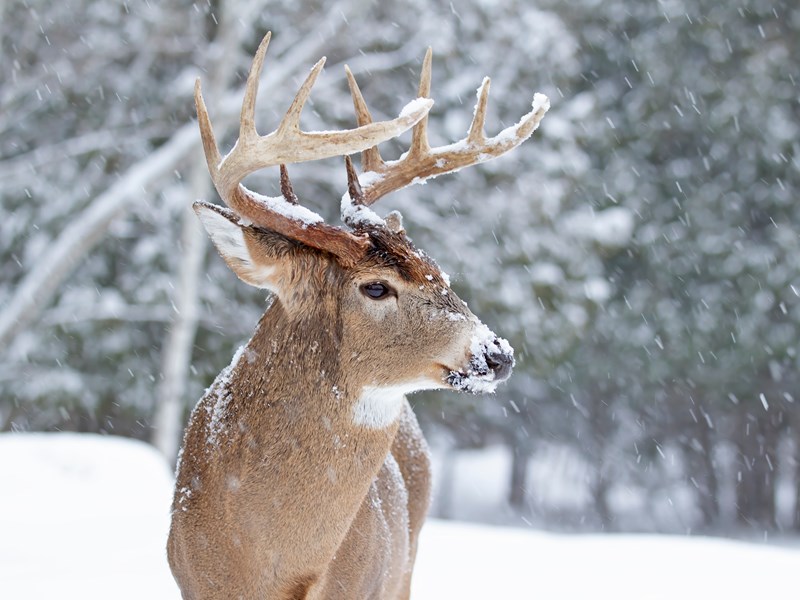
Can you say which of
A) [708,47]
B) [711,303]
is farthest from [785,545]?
[708,47]

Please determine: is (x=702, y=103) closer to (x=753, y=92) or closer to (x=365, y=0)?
(x=753, y=92)

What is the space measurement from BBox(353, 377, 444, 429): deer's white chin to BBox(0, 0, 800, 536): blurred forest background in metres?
8.03

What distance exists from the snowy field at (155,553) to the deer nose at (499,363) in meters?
3.10

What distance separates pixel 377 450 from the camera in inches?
134

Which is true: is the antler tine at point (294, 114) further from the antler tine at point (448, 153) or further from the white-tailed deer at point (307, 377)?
the antler tine at point (448, 153)

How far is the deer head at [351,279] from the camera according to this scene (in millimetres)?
3301

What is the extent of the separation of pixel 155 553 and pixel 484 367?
4.18 m

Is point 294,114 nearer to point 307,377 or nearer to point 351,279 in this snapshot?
point 351,279

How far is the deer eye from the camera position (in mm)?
3389

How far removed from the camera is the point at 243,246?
3.36m

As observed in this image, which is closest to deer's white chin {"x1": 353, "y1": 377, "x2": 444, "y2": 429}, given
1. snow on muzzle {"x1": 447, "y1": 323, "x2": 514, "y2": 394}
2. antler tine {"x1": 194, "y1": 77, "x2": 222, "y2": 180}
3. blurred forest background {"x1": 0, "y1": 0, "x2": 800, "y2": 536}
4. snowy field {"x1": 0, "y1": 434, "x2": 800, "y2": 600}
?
snow on muzzle {"x1": 447, "y1": 323, "x2": 514, "y2": 394}

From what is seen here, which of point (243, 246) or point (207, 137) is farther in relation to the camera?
point (207, 137)

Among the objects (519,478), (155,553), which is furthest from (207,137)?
(519,478)

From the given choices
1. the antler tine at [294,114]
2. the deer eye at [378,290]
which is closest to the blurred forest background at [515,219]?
the antler tine at [294,114]
